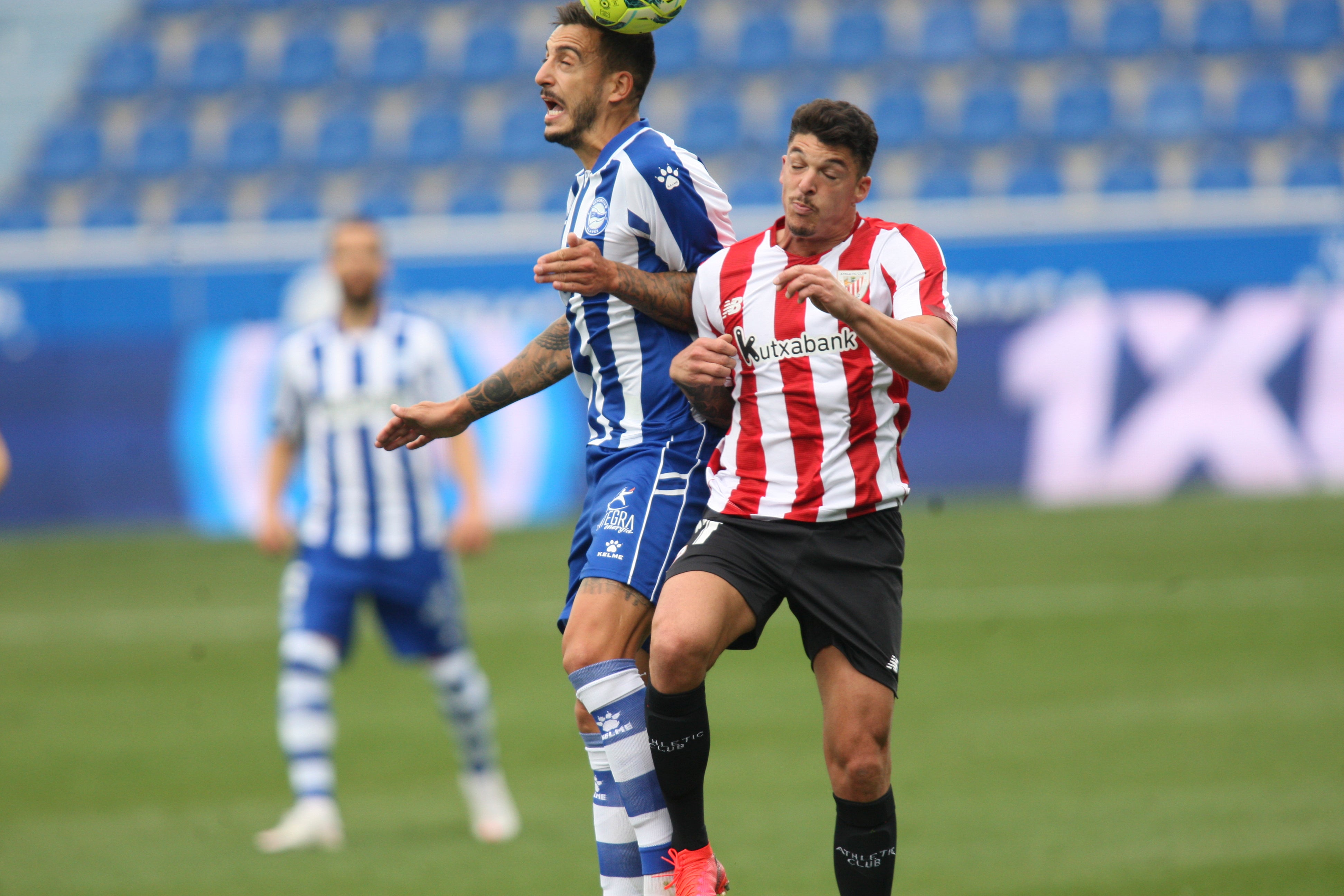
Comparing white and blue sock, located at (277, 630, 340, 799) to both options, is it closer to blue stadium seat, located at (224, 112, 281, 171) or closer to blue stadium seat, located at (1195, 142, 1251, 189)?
blue stadium seat, located at (224, 112, 281, 171)

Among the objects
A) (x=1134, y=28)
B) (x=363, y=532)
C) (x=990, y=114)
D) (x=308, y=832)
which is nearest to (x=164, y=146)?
(x=990, y=114)

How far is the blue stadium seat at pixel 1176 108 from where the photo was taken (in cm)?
1827

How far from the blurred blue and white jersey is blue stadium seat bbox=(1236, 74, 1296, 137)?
14.5 metres

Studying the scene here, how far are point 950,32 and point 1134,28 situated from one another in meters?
2.34

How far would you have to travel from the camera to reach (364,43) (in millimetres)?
20031

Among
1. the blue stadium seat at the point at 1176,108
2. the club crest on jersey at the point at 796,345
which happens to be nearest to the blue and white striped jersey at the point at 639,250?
the club crest on jersey at the point at 796,345

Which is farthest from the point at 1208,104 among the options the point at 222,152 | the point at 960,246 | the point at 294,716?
the point at 294,716

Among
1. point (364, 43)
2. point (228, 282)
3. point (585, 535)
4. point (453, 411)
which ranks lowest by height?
point (585, 535)

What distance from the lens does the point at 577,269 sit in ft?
12.2

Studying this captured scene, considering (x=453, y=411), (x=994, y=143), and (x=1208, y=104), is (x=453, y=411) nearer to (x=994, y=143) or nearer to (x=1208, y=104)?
(x=994, y=143)

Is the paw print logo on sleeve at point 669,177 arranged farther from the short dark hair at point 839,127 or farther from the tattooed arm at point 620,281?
the short dark hair at point 839,127

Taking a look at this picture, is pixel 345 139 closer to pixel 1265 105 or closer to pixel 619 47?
pixel 1265 105

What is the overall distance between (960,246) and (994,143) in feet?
14.7

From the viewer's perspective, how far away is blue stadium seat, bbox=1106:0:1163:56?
19.0 metres
